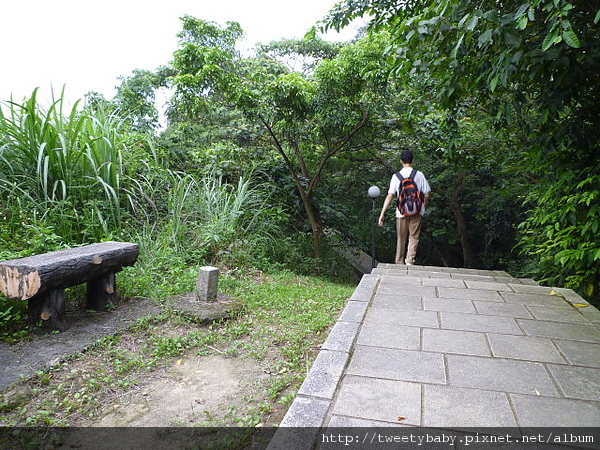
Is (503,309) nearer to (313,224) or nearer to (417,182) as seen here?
(417,182)

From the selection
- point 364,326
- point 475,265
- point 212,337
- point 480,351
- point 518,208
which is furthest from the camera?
point 475,265

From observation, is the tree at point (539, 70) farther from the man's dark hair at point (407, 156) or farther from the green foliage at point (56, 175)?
the green foliage at point (56, 175)

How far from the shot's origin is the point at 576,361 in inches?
81.9

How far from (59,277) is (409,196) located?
4.13 metres

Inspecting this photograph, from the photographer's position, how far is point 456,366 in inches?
80.2

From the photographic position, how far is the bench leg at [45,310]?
2729 mm

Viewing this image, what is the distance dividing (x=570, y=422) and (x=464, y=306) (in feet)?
5.05

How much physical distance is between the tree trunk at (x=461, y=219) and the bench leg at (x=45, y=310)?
27.5 feet

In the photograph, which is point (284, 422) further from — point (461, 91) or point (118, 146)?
point (118, 146)

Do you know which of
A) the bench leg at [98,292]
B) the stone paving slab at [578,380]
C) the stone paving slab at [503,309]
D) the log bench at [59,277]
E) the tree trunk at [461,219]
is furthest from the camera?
the tree trunk at [461,219]

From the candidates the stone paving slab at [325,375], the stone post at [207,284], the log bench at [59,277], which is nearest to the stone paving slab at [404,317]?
the stone paving slab at [325,375]

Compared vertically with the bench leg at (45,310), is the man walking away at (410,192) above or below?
above

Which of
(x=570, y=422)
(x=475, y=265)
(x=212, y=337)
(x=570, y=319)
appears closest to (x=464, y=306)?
(x=570, y=319)

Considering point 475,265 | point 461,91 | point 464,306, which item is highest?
point 461,91
